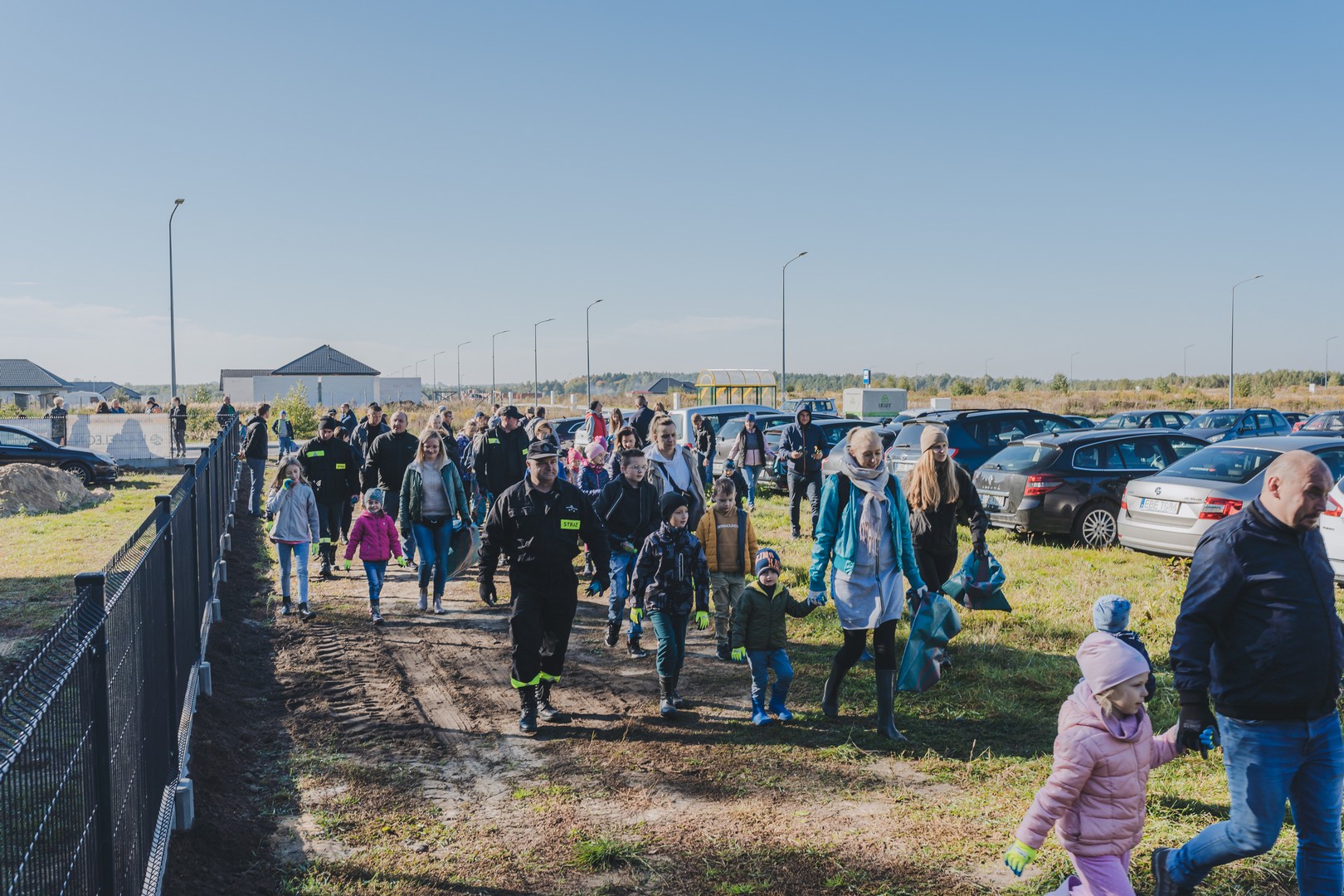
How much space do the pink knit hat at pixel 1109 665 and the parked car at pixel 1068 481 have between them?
10.0 m

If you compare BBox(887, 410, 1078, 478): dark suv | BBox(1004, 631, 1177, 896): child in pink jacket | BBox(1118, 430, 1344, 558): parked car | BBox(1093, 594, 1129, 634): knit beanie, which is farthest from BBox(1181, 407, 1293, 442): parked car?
BBox(1004, 631, 1177, 896): child in pink jacket

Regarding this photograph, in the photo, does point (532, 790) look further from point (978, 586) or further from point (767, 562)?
point (978, 586)

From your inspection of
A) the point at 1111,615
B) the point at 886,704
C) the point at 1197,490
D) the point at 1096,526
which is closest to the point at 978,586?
the point at 886,704

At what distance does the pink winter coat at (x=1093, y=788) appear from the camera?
365 cm

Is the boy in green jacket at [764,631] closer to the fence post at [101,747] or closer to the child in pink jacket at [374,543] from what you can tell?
the fence post at [101,747]

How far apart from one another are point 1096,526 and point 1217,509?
8.15 ft

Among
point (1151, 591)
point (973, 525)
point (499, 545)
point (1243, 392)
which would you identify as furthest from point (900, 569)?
point (1243, 392)

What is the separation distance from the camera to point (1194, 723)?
12.6 feet

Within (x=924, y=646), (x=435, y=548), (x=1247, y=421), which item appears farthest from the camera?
(x=1247, y=421)

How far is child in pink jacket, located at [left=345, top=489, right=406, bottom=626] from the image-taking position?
9.84 meters

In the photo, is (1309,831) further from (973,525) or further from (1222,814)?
(973,525)

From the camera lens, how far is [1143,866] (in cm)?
471

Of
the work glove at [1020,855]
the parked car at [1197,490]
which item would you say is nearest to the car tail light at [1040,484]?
the parked car at [1197,490]

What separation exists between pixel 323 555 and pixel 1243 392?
6881cm
